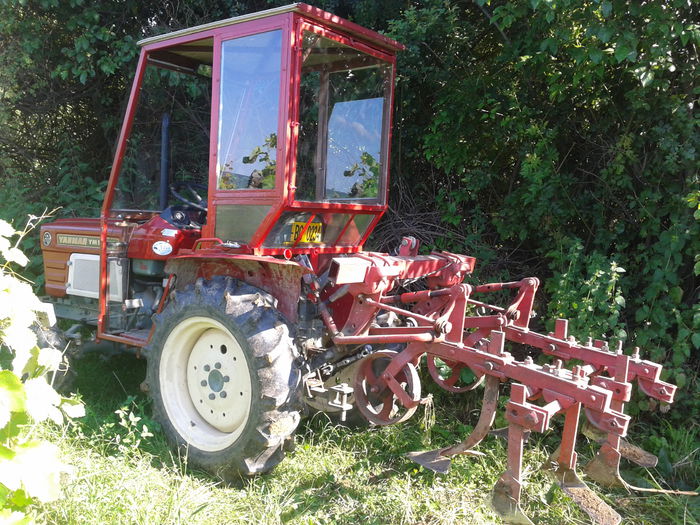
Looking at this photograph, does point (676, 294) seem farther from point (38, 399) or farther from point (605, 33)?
point (38, 399)

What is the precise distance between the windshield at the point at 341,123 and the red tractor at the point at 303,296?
11 mm

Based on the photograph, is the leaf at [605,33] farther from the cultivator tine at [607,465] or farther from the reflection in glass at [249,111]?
the cultivator tine at [607,465]

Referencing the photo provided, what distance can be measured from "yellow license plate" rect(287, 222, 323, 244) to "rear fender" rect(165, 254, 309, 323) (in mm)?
223

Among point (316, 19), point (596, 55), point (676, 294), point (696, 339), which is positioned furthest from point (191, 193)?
→ point (696, 339)

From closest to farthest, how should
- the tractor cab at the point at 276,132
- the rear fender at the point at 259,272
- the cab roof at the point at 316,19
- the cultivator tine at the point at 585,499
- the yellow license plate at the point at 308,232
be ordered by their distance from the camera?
the cultivator tine at the point at 585,499
the cab roof at the point at 316,19
the tractor cab at the point at 276,132
the rear fender at the point at 259,272
the yellow license plate at the point at 308,232

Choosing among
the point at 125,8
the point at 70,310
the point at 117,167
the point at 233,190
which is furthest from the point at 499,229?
the point at 125,8

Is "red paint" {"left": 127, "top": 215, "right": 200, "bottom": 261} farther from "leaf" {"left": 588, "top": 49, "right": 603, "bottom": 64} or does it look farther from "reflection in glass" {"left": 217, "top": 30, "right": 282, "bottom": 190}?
"leaf" {"left": 588, "top": 49, "right": 603, "bottom": 64}

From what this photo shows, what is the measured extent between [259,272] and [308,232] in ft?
1.26

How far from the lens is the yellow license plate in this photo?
3607 millimetres

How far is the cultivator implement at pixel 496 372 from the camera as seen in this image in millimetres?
2818

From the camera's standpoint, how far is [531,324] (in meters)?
4.95

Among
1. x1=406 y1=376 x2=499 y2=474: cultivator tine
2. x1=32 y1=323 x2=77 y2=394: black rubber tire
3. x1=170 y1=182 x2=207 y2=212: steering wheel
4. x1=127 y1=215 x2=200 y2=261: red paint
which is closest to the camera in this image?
x1=406 y1=376 x2=499 y2=474: cultivator tine

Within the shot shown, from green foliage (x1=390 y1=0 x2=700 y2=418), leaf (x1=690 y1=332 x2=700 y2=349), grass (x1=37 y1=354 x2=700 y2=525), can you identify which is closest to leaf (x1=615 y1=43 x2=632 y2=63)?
green foliage (x1=390 y1=0 x2=700 y2=418)

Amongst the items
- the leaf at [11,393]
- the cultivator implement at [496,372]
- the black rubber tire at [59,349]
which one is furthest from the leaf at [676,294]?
the black rubber tire at [59,349]
